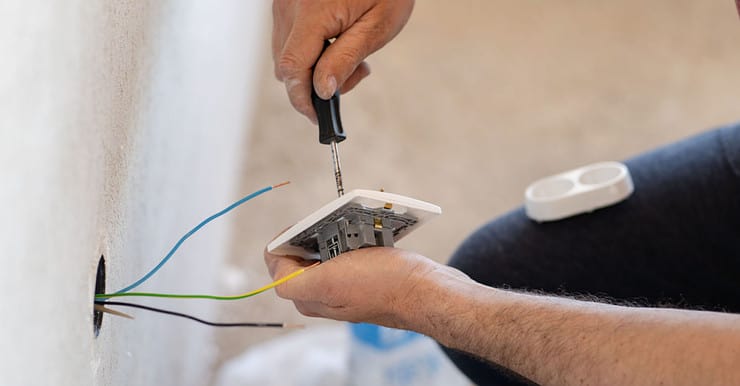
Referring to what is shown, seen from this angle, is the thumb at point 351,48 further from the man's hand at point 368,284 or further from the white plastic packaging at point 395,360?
the white plastic packaging at point 395,360

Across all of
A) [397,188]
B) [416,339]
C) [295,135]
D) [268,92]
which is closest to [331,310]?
[416,339]

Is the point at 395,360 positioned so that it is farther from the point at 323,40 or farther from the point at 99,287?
the point at 99,287

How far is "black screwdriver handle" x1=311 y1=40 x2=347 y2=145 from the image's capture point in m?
0.79

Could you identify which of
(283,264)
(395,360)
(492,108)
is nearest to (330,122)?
(283,264)

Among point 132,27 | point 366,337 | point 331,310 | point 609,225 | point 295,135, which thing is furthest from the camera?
point 295,135

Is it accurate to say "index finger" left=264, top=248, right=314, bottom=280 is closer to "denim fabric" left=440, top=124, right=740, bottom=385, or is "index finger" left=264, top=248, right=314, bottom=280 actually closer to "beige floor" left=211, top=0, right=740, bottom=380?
"denim fabric" left=440, top=124, right=740, bottom=385

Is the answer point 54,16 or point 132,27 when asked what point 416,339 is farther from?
point 54,16

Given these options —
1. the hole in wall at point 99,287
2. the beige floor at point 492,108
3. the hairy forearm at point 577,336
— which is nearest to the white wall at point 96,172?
the hole in wall at point 99,287

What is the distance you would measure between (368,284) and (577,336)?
175 millimetres

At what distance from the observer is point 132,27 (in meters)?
0.61

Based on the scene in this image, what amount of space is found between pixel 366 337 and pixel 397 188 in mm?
554

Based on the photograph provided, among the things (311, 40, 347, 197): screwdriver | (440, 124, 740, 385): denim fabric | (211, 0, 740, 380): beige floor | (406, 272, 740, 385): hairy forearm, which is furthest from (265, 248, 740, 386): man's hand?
(211, 0, 740, 380): beige floor

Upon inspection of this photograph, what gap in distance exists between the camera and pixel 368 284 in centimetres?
69

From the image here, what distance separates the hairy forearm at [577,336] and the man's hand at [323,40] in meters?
0.24
